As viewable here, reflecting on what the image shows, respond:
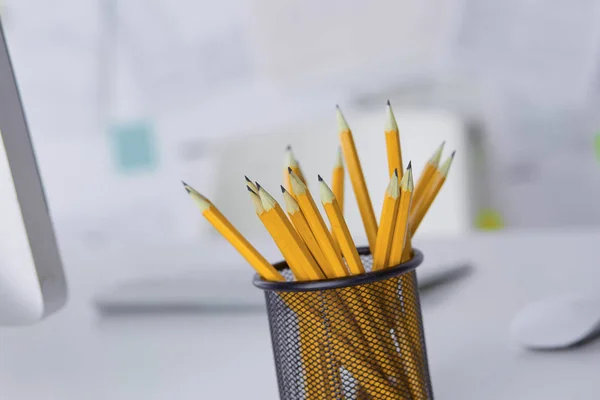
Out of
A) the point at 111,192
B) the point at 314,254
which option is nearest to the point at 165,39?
the point at 111,192

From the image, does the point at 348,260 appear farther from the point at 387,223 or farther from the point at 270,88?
the point at 270,88

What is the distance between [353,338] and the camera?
1.16 ft

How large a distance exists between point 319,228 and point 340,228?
11mm

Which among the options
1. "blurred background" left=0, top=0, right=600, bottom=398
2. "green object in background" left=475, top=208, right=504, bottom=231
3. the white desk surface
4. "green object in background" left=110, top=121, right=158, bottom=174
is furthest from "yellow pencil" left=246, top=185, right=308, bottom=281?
"green object in background" left=110, top=121, right=158, bottom=174

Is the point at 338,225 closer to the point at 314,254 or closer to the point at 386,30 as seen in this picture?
the point at 314,254

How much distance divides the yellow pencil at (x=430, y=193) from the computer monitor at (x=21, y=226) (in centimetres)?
23

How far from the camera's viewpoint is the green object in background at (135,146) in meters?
2.14

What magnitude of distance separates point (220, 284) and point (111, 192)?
155 cm

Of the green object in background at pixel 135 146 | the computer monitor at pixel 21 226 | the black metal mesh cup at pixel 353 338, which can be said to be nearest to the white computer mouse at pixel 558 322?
the black metal mesh cup at pixel 353 338

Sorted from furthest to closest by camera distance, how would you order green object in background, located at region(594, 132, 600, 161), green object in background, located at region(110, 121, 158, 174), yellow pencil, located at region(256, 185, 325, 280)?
green object in background, located at region(110, 121, 158, 174) → green object in background, located at region(594, 132, 600, 161) → yellow pencil, located at region(256, 185, 325, 280)

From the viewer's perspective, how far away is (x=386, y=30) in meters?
1.98

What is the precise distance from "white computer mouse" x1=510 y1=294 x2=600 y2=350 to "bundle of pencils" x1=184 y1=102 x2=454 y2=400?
0.15 metres

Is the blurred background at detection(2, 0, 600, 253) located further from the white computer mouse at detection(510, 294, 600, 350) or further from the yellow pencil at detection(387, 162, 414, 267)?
the yellow pencil at detection(387, 162, 414, 267)

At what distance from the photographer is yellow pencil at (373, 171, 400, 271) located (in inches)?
13.1
